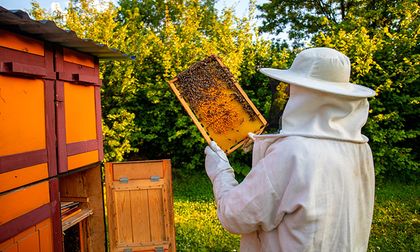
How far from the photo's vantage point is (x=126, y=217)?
3.64 metres

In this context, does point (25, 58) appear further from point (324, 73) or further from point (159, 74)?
point (159, 74)

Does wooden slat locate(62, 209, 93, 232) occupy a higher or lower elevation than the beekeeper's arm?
lower

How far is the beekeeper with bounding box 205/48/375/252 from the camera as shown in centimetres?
152

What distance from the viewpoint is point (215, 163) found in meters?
2.06

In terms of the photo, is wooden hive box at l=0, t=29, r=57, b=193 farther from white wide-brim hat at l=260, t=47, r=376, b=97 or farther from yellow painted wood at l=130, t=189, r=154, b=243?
white wide-brim hat at l=260, t=47, r=376, b=97

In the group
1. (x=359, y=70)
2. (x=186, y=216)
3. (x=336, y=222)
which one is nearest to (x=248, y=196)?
(x=336, y=222)

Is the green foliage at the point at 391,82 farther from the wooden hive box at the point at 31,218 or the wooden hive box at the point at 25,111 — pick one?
the wooden hive box at the point at 31,218

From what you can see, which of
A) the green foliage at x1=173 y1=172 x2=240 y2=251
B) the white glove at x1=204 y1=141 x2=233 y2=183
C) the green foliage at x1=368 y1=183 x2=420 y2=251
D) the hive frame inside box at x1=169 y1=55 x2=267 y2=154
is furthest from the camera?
the green foliage at x1=173 y1=172 x2=240 y2=251

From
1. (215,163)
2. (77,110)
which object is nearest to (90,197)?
(77,110)

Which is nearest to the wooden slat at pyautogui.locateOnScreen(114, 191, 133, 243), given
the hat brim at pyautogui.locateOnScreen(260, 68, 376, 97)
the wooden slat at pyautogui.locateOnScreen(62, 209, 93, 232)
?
the wooden slat at pyautogui.locateOnScreen(62, 209, 93, 232)

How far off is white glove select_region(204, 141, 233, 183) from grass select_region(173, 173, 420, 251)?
3.07 metres

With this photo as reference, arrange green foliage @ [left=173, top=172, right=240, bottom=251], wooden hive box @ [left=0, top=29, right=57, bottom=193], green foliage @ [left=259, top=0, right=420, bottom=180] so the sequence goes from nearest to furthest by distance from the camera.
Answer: wooden hive box @ [left=0, top=29, right=57, bottom=193] → green foliage @ [left=173, top=172, right=240, bottom=251] → green foliage @ [left=259, top=0, right=420, bottom=180]

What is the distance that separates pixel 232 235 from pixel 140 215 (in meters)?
2.15

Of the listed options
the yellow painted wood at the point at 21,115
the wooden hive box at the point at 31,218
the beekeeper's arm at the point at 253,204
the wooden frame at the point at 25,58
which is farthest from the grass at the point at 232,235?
the beekeeper's arm at the point at 253,204
